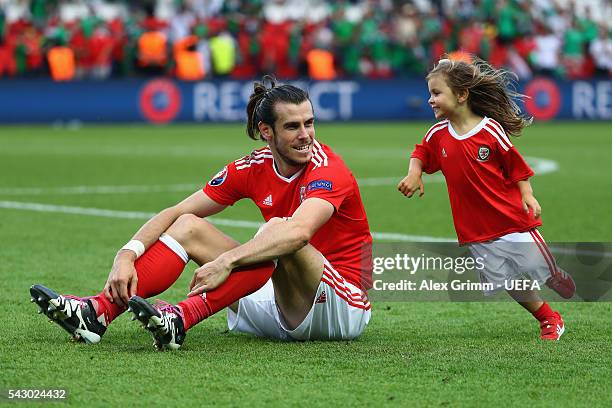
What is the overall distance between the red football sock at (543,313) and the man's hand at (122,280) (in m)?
1.92

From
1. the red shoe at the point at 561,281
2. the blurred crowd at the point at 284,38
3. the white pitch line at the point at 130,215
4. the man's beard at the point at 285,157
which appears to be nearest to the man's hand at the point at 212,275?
the man's beard at the point at 285,157

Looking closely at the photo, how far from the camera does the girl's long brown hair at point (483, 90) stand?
239 inches

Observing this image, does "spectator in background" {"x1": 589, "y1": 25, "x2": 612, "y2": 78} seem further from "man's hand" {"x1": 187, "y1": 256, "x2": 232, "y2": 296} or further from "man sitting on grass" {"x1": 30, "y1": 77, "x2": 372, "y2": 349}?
"man's hand" {"x1": 187, "y1": 256, "x2": 232, "y2": 296}

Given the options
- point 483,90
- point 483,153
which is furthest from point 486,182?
point 483,90

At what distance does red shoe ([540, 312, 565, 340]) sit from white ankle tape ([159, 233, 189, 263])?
1.72 meters

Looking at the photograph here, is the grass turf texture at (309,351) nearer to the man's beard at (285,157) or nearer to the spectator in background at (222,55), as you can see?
the man's beard at (285,157)

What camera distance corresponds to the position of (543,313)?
5.88m

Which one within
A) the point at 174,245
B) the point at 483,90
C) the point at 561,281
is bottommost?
the point at 561,281

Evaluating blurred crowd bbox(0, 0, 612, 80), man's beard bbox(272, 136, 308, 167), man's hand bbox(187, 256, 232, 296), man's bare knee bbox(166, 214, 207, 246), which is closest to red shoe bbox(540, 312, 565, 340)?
man's beard bbox(272, 136, 308, 167)

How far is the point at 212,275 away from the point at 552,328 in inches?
66.0

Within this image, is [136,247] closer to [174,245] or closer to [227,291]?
[174,245]

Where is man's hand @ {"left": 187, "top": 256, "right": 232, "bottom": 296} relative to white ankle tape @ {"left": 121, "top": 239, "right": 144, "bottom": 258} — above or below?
below

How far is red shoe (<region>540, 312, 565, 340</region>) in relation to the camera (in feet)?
19.0

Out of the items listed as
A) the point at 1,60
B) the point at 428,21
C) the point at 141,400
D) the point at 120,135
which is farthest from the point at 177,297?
the point at 428,21
